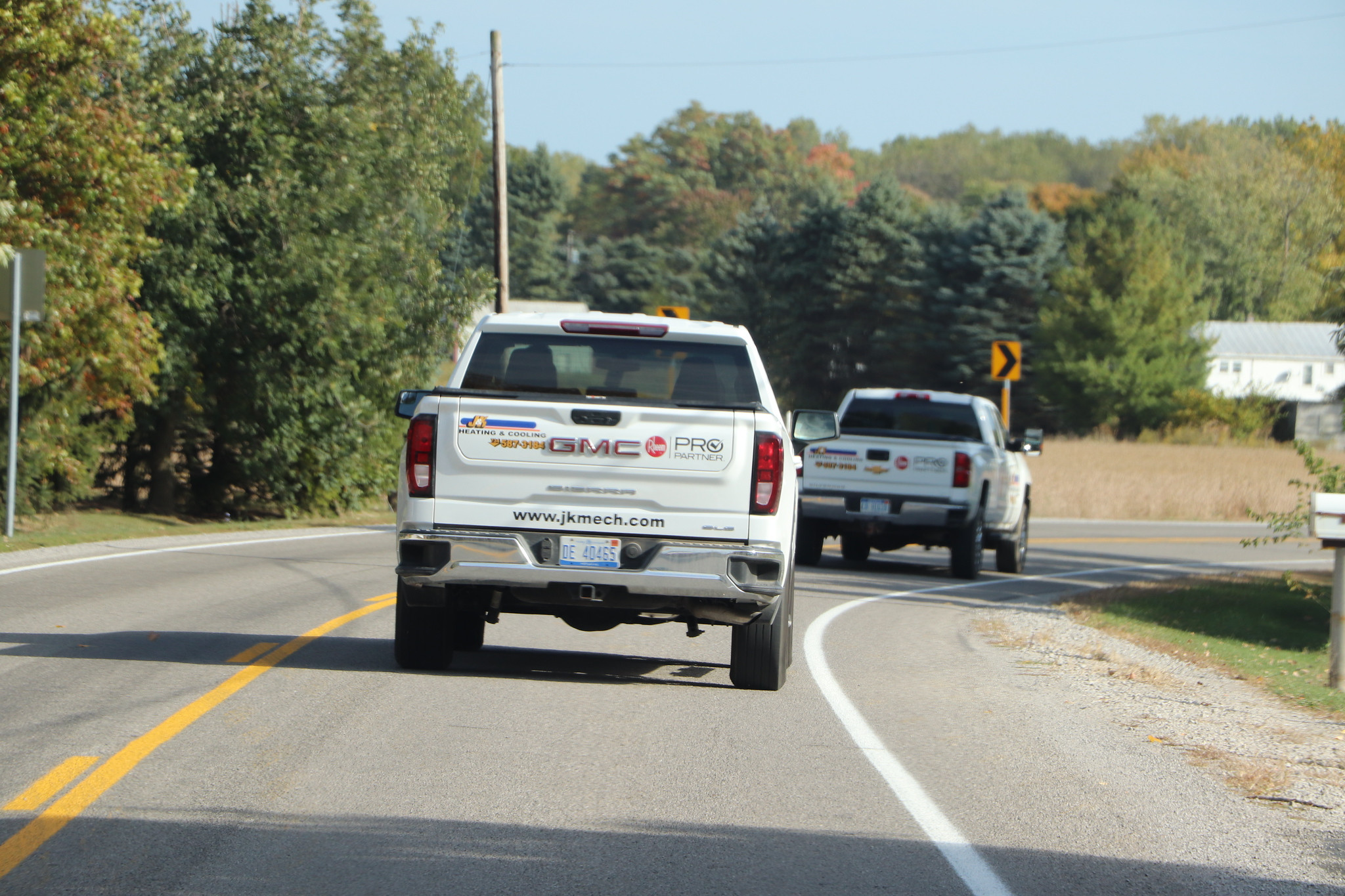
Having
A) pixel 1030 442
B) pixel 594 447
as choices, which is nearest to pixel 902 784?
pixel 594 447

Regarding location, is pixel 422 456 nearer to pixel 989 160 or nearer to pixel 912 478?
pixel 912 478

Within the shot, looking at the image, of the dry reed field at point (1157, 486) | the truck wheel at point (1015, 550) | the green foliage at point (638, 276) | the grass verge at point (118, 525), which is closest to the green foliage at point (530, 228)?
the green foliage at point (638, 276)

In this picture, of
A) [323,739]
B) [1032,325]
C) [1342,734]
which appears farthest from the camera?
[1032,325]

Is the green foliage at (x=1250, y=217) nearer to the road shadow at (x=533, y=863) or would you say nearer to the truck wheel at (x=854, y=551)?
the truck wheel at (x=854, y=551)

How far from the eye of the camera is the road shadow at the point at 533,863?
5.00 metres

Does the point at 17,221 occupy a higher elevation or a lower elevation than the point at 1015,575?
higher

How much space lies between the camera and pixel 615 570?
8.34m

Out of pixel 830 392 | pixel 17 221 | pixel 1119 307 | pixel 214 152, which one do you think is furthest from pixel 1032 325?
pixel 17 221

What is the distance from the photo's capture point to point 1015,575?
64.8 feet

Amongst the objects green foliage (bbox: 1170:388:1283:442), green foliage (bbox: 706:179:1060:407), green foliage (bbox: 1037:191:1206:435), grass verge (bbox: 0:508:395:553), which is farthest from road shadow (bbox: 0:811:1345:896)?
green foliage (bbox: 1170:388:1283:442)

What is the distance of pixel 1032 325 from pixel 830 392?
1148cm

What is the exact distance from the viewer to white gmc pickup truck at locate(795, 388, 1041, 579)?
58.1 ft

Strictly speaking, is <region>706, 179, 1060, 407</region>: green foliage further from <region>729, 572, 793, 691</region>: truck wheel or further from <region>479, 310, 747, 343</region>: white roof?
<region>729, 572, 793, 691</region>: truck wheel

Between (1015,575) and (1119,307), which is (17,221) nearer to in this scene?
(1015,575)
